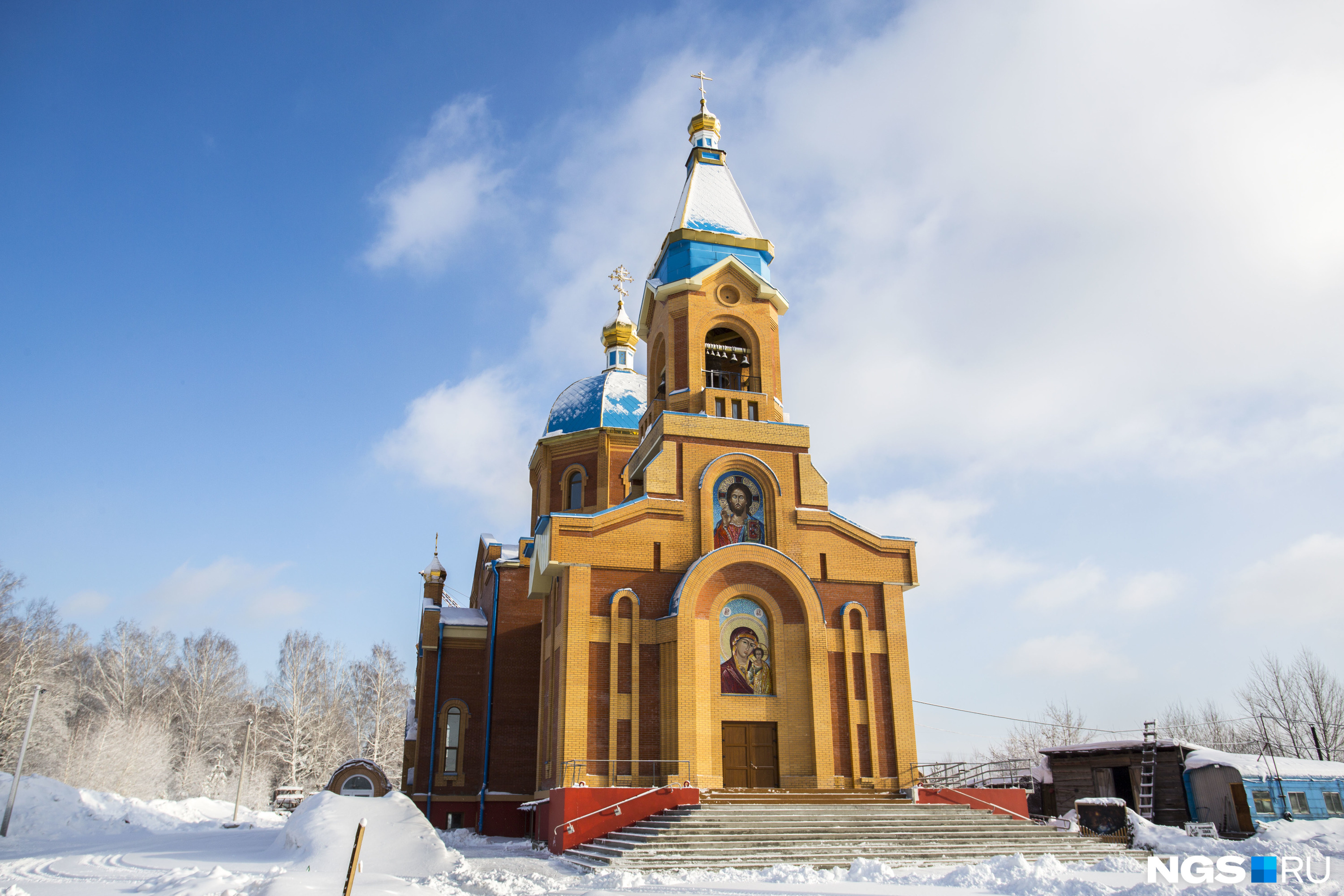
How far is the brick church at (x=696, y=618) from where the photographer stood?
1739cm

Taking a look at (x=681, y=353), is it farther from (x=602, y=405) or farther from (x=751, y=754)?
(x=751, y=754)

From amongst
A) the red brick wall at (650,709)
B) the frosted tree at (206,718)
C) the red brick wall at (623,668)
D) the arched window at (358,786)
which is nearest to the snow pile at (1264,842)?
the red brick wall at (650,709)

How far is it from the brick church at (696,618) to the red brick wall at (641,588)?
0.04m

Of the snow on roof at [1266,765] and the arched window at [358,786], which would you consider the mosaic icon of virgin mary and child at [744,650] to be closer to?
the snow on roof at [1266,765]

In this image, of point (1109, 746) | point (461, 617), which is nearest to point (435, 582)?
point (461, 617)

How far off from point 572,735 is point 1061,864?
8.61 meters

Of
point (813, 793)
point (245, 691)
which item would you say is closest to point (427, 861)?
point (813, 793)

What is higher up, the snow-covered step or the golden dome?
the golden dome

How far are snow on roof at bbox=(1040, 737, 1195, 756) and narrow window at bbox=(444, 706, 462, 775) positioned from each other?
15.2m

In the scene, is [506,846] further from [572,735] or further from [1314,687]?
[1314,687]

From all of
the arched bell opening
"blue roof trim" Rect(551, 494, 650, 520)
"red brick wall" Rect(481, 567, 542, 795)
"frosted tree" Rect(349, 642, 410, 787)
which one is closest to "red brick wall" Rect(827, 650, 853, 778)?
"blue roof trim" Rect(551, 494, 650, 520)

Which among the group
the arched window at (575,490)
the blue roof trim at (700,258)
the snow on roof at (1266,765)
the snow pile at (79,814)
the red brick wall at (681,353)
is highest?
the blue roof trim at (700,258)

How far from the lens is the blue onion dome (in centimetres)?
2636

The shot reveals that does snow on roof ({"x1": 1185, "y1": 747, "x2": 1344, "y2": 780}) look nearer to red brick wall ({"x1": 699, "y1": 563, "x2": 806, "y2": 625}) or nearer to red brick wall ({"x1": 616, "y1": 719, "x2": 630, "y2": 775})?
red brick wall ({"x1": 699, "y1": 563, "x2": 806, "y2": 625})
